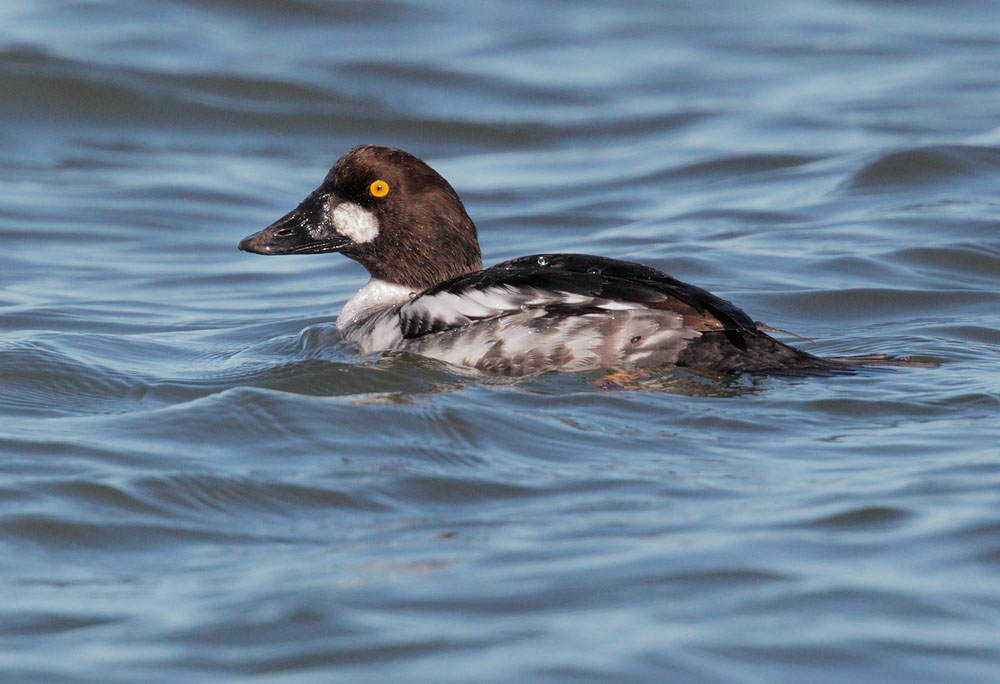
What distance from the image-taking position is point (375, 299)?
7.75m

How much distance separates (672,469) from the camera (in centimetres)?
528

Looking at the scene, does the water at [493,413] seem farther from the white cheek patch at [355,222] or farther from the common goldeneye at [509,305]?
the white cheek patch at [355,222]

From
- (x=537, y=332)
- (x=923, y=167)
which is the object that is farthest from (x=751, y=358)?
(x=923, y=167)

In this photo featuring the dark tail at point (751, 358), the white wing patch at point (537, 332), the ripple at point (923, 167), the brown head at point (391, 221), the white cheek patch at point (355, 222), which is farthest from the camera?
the ripple at point (923, 167)

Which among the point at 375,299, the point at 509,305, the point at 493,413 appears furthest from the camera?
the point at 375,299

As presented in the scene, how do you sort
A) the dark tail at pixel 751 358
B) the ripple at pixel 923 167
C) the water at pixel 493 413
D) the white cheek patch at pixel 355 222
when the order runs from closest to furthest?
the water at pixel 493 413 → the dark tail at pixel 751 358 → the white cheek patch at pixel 355 222 → the ripple at pixel 923 167

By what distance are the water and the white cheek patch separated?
0.56 meters

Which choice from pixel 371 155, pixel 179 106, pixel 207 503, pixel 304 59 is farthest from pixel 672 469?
pixel 304 59

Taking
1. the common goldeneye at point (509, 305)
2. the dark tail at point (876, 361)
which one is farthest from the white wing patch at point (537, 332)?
the dark tail at point (876, 361)

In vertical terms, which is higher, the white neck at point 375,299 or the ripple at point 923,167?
the ripple at point 923,167

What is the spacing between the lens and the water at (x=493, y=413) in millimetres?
4031

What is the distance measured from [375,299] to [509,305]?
48.9 inches

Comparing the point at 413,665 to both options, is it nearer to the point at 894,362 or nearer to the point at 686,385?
the point at 686,385

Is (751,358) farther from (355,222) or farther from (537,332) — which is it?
(355,222)
